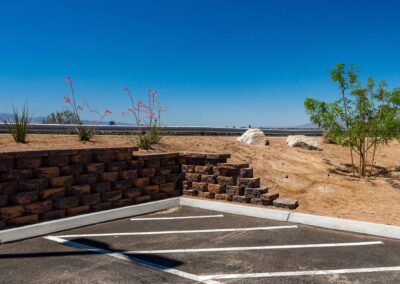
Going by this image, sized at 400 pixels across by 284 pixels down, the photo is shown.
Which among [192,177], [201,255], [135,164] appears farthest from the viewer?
[192,177]

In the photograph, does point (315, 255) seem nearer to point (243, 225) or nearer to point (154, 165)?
point (243, 225)

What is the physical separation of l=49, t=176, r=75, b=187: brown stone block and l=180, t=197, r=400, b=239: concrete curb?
285 centimetres

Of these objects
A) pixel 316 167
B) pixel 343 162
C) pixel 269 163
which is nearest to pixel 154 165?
pixel 269 163

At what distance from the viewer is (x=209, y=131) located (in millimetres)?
19406

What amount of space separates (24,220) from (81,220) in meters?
1.01

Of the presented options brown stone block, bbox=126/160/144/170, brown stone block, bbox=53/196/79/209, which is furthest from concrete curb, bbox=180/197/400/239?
brown stone block, bbox=53/196/79/209

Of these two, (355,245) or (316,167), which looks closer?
(355,245)

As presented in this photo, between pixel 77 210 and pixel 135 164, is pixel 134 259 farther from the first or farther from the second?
pixel 135 164

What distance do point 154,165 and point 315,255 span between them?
4921 millimetres

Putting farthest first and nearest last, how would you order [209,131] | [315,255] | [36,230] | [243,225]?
[209,131] < [243,225] < [36,230] < [315,255]

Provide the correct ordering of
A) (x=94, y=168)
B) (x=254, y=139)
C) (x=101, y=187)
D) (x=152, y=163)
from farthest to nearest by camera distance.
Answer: (x=254, y=139)
(x=152, y=163)
(x=101, y=187)
(x=94, y=168)

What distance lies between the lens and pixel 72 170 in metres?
7.67

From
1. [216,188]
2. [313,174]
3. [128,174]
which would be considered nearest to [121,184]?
[128,174]

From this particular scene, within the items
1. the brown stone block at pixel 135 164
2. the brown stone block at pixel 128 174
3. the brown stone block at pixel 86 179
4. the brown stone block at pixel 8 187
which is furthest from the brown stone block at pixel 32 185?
the brown stone block at pixel 135 164
